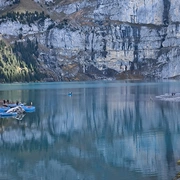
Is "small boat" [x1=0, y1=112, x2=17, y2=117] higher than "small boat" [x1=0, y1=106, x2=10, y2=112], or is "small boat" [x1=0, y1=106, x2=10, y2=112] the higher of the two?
"small boat" [x1=0, y1=106, x2=10, y2=112]

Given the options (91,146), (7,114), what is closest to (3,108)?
(7,114)

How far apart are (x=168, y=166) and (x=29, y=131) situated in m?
21.8

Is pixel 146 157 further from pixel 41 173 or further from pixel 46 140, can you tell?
pixel 46 140

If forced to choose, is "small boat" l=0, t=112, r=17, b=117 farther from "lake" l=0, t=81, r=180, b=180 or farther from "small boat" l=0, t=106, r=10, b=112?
"lake" l=0, t=81, r=180, b=180

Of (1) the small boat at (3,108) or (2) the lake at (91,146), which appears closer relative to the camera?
(2) the lake at (91,146)

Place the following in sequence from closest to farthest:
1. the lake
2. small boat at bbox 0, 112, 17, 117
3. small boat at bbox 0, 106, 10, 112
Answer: the lake, small boat at bbox 0, 112, 17, 117, small boat at bbox 0, 106, 10, 112

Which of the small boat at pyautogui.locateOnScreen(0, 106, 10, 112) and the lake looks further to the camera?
the small boat at pyautogui.locateOnScreen(0, 106, 10, 112)

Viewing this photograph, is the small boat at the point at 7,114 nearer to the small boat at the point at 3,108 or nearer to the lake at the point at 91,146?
the small boat at the point at 3,108

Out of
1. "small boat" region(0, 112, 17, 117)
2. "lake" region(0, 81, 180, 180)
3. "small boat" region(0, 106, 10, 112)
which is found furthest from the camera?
"small boat" region(0, 106, 10, 112)

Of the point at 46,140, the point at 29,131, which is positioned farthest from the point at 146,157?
the point at 29,131

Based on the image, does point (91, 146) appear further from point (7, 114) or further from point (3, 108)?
point (3, 108)

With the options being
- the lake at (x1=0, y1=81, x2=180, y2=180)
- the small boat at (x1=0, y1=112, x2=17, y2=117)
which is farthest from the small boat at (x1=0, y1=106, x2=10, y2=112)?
the lake at (x1=0, y1=81, x2=180, y2=180)

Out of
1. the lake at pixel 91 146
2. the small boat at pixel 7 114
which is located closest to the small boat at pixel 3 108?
the small boat at pixel 7 114

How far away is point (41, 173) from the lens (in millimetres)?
28547
